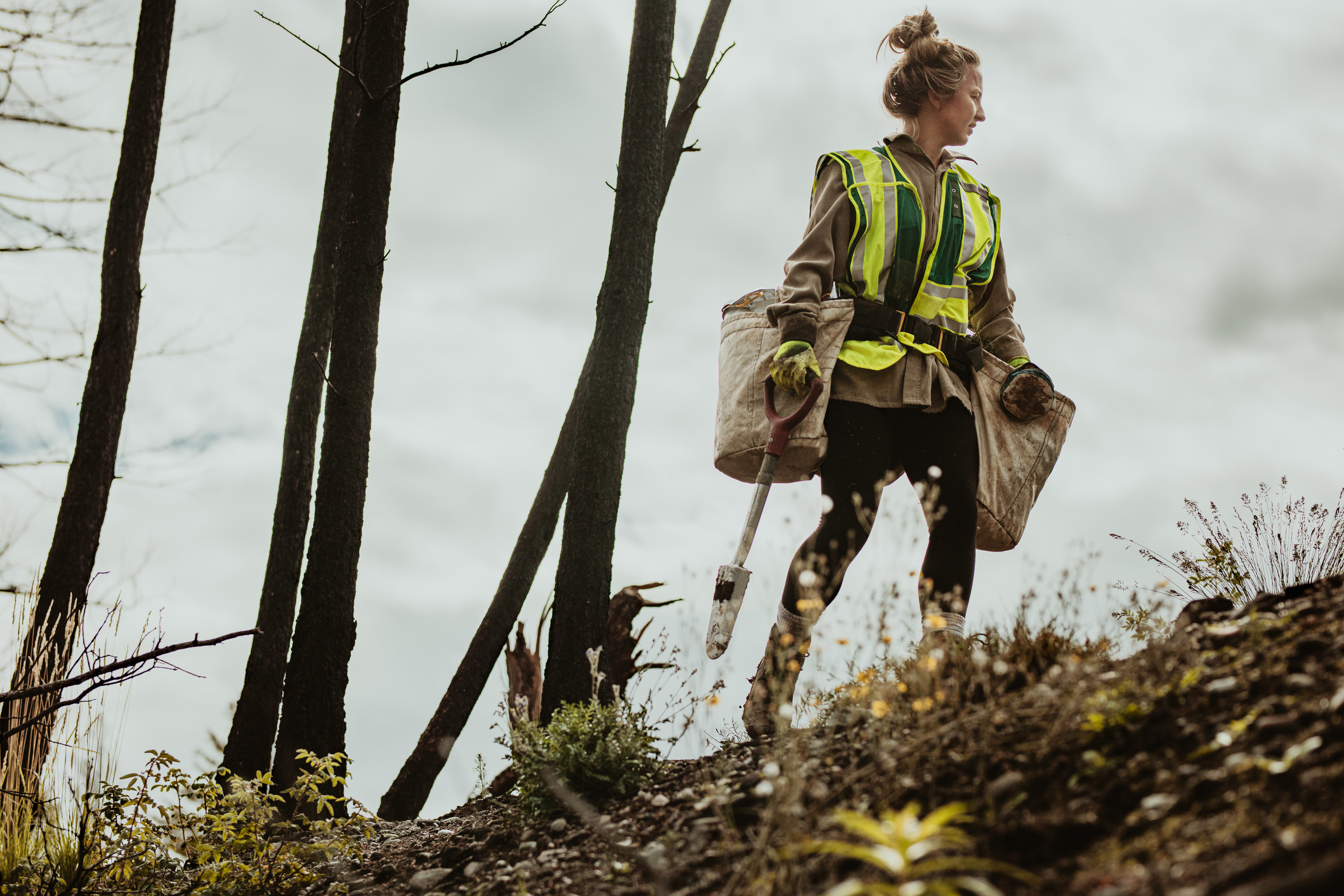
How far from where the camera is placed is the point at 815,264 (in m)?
3.71

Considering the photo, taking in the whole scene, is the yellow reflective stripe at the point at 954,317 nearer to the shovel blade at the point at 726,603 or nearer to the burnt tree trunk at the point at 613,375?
the shovel blade at the point at 726,603

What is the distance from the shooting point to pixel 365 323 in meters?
5.42

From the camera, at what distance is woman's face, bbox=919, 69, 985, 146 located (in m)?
3.93

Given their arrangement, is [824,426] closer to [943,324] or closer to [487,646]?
[943,324]

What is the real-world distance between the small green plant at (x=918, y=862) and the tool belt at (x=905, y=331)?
199cm

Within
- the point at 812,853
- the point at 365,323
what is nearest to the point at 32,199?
the point at 365,323

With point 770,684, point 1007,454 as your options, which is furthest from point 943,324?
point 770,684

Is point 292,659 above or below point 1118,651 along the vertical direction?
above

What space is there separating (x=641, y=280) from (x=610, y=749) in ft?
8.07

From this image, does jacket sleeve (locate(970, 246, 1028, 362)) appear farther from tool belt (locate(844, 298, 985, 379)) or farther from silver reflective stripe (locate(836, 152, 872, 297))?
silver reflective stripe (locate(836, 152, 872, 297))

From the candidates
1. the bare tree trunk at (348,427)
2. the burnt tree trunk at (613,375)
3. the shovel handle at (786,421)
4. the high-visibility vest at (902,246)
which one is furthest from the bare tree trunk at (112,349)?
the high-visibility vest at (902,246)

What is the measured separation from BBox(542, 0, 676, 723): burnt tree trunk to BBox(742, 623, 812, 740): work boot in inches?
41.2

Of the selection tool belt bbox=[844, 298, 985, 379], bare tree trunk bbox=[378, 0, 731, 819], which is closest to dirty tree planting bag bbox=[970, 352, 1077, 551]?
tool belt bbox=[844, 298, 985, 379]

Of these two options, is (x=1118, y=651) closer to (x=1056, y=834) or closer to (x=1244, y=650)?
(x=1244, y=650)
